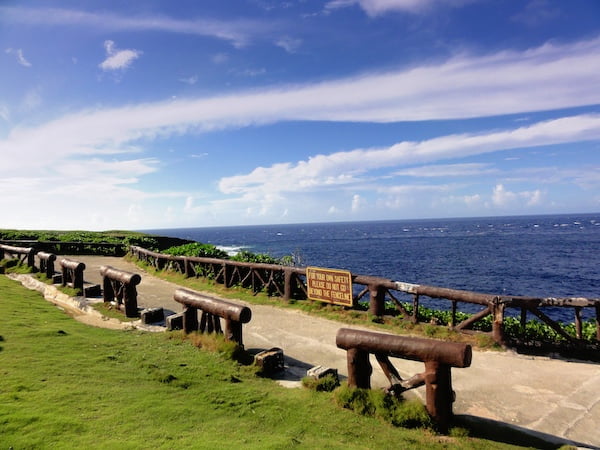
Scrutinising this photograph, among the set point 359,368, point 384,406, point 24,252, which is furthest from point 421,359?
point 24,252

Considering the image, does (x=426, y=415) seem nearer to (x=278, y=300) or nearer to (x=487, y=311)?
(x=487, y=311)

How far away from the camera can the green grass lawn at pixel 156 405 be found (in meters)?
4.39

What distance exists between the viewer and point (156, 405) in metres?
5.42

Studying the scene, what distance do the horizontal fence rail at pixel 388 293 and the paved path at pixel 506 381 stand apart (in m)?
0.88

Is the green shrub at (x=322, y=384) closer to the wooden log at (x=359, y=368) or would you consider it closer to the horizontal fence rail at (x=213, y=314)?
the wooden log at (x=359, y=368)

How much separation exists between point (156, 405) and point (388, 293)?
268 inches

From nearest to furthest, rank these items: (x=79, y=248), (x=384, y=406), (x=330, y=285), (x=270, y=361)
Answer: (x=384, y=406) < (x=270, y=361) < (x=330, y=285) < (x=79, y=248)

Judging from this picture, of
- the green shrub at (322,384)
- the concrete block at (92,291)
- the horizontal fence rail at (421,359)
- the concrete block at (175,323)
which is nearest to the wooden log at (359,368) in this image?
the horizontal fence rail at (421,359)

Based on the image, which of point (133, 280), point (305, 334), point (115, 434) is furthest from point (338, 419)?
point (133, 280)

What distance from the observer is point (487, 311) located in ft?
29.4

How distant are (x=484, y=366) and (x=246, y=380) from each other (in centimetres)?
473

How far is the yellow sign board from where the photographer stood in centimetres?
1172

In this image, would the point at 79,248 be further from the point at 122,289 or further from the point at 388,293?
the point at 388,293

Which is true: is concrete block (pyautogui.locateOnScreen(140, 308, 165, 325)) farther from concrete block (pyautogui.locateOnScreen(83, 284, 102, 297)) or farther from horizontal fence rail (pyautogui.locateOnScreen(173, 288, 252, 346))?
concrete block (pyautogui.locateOnScreen(83, 284, 102, 297))
